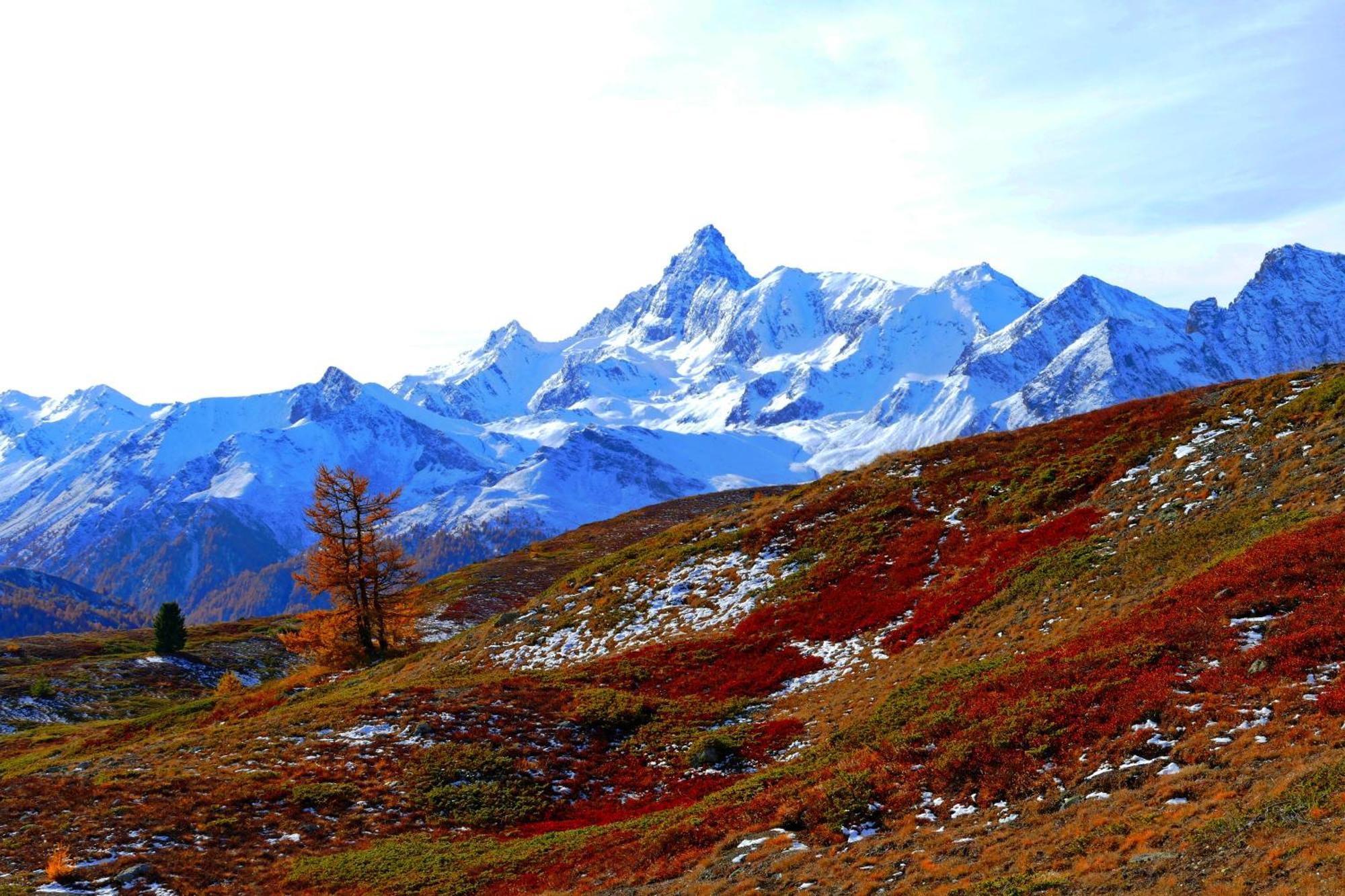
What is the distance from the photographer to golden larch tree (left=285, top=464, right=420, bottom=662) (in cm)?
5350

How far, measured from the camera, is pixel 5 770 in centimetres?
3288

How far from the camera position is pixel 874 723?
76.5 ft

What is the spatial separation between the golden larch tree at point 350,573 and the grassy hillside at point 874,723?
329 inches

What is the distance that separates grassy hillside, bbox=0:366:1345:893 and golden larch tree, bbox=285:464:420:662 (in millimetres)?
8352

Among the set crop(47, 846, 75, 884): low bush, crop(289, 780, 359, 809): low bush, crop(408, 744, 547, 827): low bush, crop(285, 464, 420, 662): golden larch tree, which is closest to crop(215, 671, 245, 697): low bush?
crop(285, 464, 420, 662): golden larch tree

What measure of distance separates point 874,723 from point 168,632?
7325 cm

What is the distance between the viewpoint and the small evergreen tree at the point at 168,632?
241 feet

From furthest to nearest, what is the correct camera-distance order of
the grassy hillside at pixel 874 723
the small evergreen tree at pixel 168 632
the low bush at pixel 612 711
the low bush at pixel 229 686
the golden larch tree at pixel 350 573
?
1. the small evergreen tree at pixel 168 632
2. the low bush at pixel 229 686
3. the golden larch tree at pixel 350 573
4. the low bush at pixel 612 711
5. the grassy hillside at pixel 874 723

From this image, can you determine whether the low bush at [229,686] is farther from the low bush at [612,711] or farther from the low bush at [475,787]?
the low bush at [612,711]

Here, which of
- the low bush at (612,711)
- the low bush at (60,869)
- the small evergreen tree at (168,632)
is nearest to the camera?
the low bush at (60,869)

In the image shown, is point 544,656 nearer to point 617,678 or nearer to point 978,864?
point 617,678

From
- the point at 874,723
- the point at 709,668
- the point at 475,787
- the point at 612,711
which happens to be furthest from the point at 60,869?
the point at 709,668

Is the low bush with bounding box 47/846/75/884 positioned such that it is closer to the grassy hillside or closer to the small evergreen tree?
the grassy hillside

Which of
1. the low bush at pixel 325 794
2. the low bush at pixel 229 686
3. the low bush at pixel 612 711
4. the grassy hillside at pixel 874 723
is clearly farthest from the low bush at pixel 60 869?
the low bush at pixel 229 686
